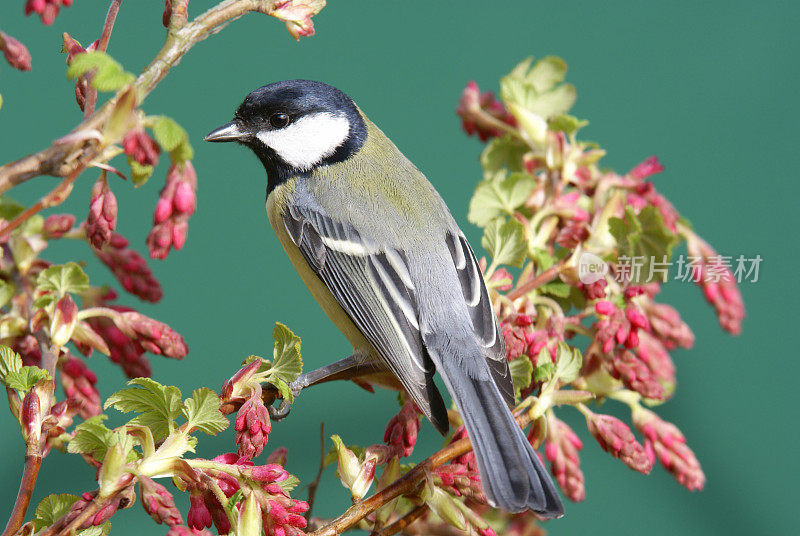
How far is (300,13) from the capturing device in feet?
2.79

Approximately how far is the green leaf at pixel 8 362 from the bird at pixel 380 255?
0.49 m

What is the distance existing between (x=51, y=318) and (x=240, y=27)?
166cm

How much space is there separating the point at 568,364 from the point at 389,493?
0.28 metres

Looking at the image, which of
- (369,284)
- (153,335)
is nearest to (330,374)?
(369,284)

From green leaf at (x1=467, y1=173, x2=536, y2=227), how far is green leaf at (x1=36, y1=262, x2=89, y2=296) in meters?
0.59

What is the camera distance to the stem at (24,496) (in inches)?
28.5

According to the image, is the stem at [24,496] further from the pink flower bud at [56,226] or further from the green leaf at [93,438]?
the pink flower bud at [56,226]

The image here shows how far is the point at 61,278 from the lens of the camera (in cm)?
96

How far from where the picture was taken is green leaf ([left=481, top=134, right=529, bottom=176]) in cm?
146

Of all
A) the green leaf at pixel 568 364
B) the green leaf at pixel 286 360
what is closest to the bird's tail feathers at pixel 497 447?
the green leaf at pixel 568 364

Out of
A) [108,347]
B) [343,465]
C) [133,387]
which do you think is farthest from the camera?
[108,347]

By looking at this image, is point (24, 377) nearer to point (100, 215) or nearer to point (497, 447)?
point (100, 215)

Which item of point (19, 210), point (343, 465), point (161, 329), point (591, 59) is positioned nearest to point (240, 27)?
point (591, 59)

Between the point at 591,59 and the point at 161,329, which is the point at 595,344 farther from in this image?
the point at 591,59
